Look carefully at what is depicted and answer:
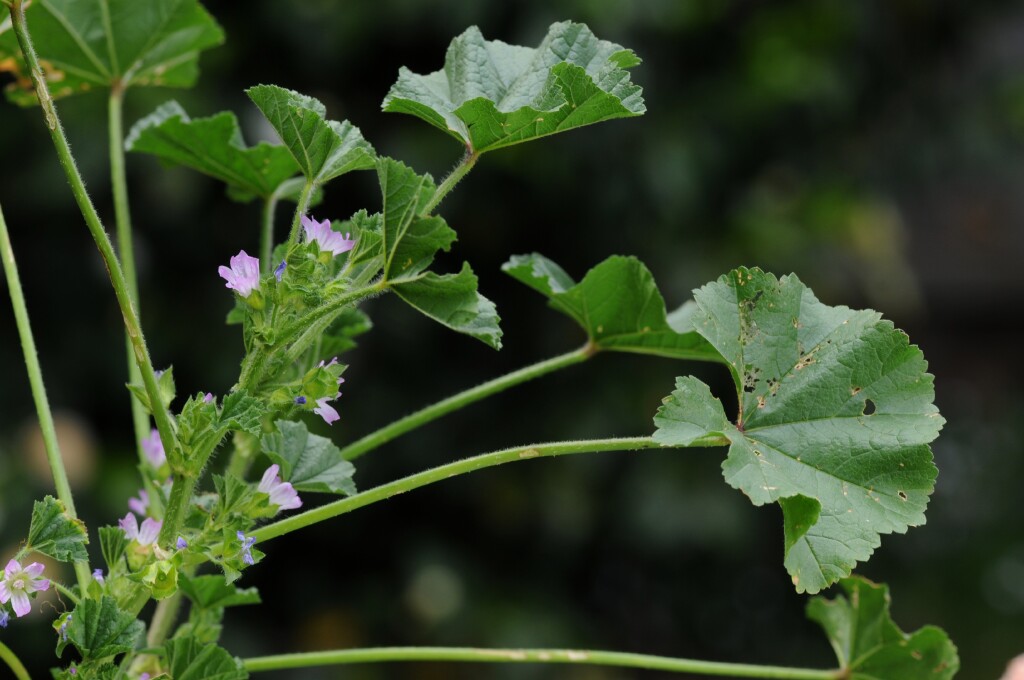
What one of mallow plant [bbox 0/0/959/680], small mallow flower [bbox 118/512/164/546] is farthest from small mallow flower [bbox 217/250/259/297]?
small mallow flower [bbox 118/512/164/546]

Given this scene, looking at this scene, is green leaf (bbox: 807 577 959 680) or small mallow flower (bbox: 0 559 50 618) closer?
small mallow flower (bbox: 0 559 50 618)

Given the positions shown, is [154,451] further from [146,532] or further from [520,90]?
[520,90]

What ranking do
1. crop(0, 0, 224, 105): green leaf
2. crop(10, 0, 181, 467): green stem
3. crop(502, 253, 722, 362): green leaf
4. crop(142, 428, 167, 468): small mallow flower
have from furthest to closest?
crop(0, 0, 224, 105): green leaf, crop(502, 253, 722, 362): green leaf, crop(142, 428, 167, 468): small mallow flower, crop(10, 0, 181, 467): green stem

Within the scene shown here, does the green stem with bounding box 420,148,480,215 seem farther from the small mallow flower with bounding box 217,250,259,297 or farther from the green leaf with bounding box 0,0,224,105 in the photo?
the green leaf with bounding box 0,0,224,105

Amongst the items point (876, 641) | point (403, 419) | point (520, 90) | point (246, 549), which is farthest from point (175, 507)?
point (876, 641)

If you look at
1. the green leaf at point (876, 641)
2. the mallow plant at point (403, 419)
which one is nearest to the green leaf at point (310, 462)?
the mallow plant at point (403, 419)

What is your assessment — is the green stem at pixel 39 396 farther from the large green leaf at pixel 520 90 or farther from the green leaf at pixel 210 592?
the large green leaf at pixel 520 90
